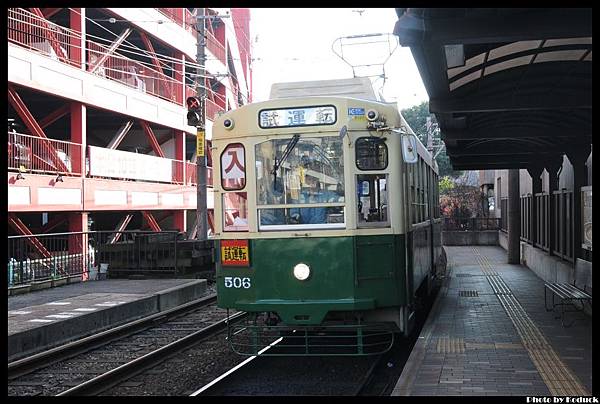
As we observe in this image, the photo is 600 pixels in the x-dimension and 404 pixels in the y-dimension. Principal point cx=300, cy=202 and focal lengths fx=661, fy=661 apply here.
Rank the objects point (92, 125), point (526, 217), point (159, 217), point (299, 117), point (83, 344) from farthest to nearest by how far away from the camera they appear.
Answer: point (159, 217) < point (92, 125) < point (526, 217) < point (83, 344) < point (299, 117)

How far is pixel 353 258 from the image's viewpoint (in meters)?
Result: 7.49

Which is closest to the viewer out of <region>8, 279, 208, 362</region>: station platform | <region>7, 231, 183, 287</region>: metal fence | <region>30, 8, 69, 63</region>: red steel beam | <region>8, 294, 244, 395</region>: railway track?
<region>8, 294, 244, 395</region>: railway track

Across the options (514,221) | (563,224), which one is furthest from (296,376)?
(514,221)

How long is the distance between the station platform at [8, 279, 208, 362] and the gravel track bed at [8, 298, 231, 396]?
726 mm

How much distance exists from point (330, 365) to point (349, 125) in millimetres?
3070

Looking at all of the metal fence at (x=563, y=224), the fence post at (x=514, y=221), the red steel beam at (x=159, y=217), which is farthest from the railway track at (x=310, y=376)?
the red steel beam at (x=159, y=217)

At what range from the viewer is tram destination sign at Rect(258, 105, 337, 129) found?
758 cm

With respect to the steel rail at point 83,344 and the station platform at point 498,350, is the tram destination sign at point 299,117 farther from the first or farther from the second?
the steel rail at point 83,344

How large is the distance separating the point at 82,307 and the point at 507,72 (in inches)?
315

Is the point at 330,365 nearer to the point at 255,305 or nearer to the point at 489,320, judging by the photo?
the point at 255,305

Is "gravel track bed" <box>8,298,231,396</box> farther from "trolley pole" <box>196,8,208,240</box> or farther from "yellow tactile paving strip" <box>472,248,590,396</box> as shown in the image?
"trolley pole" <box>196,8,208,240</box>

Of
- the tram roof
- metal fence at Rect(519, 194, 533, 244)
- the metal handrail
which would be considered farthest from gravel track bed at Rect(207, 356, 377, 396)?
metal fence at Rect(519, 194, 533, 244)

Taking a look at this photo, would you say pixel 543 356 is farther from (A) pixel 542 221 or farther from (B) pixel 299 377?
(A) pixel 542 221

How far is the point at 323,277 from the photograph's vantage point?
7523mm
